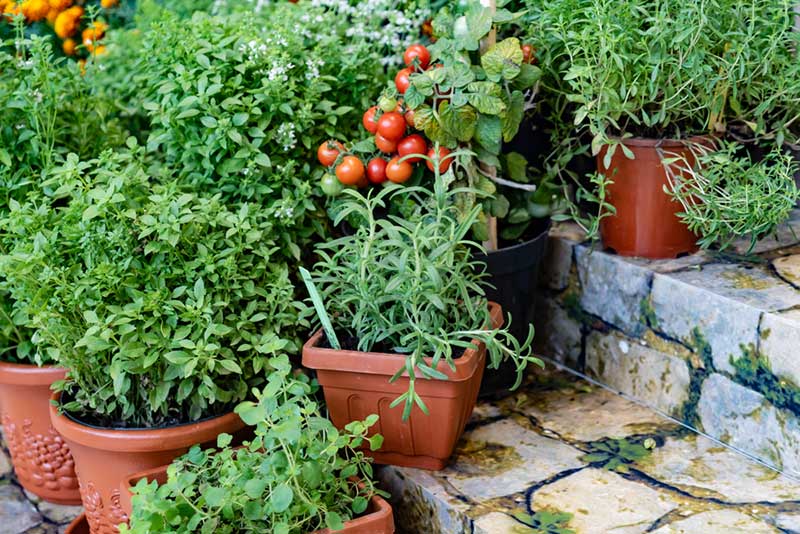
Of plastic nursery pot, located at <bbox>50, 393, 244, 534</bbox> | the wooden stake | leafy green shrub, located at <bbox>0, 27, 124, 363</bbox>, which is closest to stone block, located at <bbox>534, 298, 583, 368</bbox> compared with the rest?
the wooden stake

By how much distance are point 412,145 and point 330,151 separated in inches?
8.4

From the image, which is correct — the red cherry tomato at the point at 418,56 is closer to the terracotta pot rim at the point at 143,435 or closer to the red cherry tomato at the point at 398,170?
the red cherry tomato at the point at 398,170

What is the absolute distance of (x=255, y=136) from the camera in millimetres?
2174

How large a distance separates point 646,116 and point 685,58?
0.49ft

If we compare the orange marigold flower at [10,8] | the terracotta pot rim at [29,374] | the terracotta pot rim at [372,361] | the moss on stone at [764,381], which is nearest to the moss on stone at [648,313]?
the moss on stone at [764,381]

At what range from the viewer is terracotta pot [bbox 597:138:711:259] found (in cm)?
217

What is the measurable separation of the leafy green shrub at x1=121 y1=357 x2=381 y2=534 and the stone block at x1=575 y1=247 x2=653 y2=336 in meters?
0.83

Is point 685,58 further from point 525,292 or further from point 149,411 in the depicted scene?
point 149,411

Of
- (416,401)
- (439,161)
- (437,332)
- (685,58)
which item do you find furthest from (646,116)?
(416,401)

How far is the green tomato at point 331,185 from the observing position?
217 centimetres

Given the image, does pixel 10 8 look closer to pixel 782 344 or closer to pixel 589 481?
pixel 589 481

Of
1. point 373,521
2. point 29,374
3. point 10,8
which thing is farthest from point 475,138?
point 10,8

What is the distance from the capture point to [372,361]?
72.2 inches

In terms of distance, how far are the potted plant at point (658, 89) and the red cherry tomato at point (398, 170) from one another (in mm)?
406
